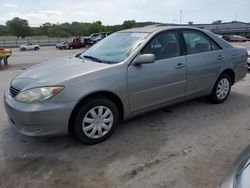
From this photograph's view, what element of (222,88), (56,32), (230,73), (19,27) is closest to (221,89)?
(222,88)

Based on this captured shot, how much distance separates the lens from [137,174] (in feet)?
8.71

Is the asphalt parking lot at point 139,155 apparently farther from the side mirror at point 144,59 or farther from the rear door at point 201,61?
the side mirror at point 144,59

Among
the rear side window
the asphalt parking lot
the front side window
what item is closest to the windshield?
the front side window

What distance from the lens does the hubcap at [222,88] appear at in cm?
475

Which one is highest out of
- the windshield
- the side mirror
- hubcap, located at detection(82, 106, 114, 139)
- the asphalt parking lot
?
the windshield

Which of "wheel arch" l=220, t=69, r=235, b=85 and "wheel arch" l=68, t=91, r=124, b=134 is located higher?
"wheel arch" l=220, t=69, r=235, b=85

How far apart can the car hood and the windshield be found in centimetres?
27

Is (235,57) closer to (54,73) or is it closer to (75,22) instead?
(54,73)

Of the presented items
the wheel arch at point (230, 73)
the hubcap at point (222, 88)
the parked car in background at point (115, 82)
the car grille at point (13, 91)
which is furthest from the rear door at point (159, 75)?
the car grille at point (13, 91)

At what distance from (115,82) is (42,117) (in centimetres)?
102

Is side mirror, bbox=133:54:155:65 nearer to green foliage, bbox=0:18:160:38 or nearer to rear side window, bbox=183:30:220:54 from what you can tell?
rear side window, bbox=183:30:220:54

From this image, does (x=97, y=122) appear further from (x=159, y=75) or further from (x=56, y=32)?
(x=56, y=32)

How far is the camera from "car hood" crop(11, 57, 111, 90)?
306cm

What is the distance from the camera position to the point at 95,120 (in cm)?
324
